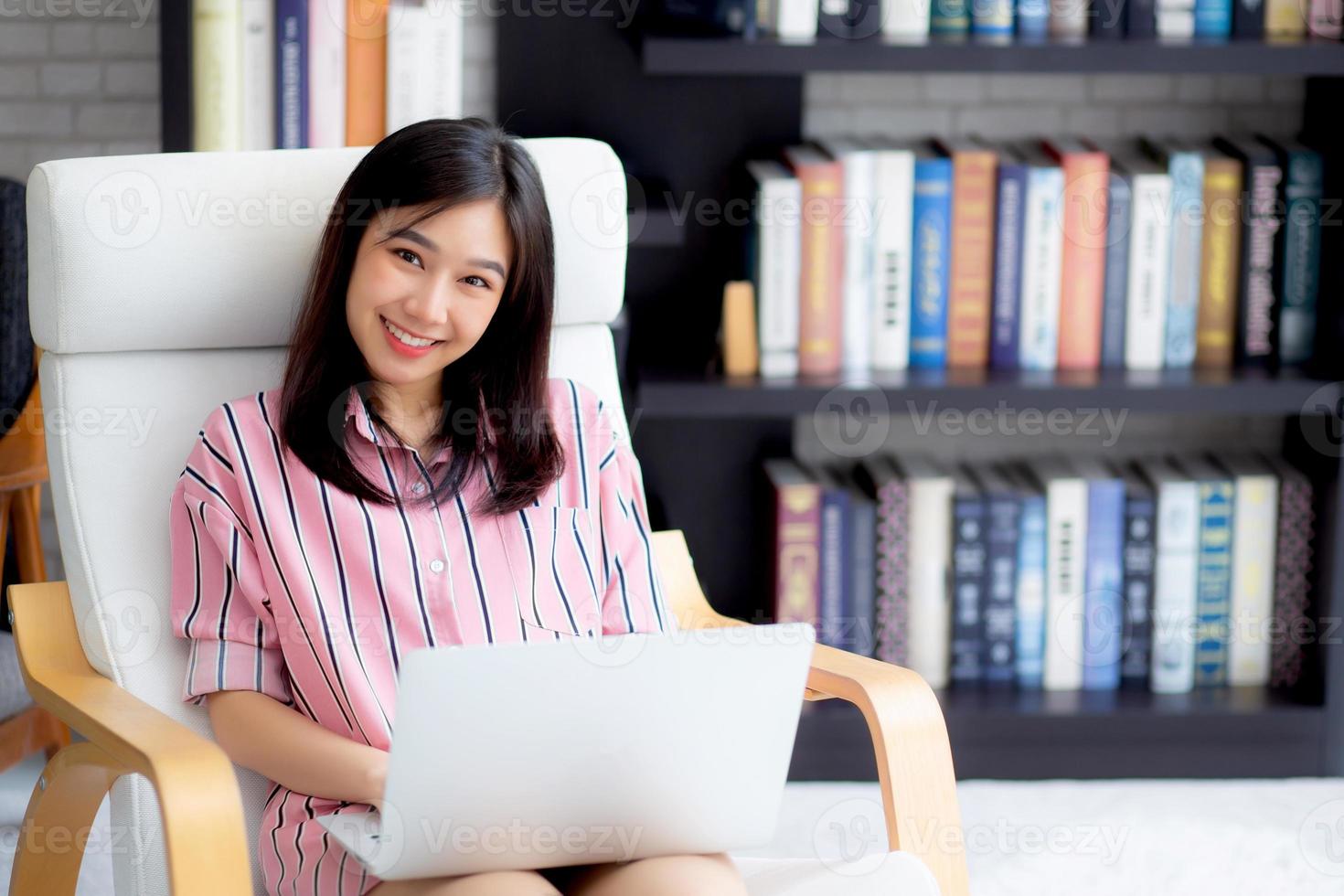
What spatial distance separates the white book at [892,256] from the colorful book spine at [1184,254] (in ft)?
1.21

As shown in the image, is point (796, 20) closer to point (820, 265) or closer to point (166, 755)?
point (820, 265)

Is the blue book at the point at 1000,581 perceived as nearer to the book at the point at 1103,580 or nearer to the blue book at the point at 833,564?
the book at the point at 1103,580

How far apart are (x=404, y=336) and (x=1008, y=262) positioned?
3.58ft

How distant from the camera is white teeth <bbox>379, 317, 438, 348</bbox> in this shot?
1.40 m

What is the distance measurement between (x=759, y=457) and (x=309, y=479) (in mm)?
1098

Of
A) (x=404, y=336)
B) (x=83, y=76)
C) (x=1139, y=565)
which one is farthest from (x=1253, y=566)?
(x=83, y=76)

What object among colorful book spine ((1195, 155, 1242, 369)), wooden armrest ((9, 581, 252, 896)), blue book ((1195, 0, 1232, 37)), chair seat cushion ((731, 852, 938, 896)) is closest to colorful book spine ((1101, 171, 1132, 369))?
colorful book spine ((1195, 155, 1242, 369))

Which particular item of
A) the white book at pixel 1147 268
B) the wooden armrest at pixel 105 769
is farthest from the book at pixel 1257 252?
the wooden armrest at pixel 105 769

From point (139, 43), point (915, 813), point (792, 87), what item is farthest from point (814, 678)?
point (139, 43)

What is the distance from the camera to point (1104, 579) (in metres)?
2.31

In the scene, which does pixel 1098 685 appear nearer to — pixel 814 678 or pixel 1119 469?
pixel 1119 469

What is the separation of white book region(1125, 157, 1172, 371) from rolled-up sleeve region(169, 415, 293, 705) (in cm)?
135

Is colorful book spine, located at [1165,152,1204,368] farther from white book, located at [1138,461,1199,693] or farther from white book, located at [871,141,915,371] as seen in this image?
white book, located at [871,141,915,371]

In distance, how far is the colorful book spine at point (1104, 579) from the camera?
229cm
